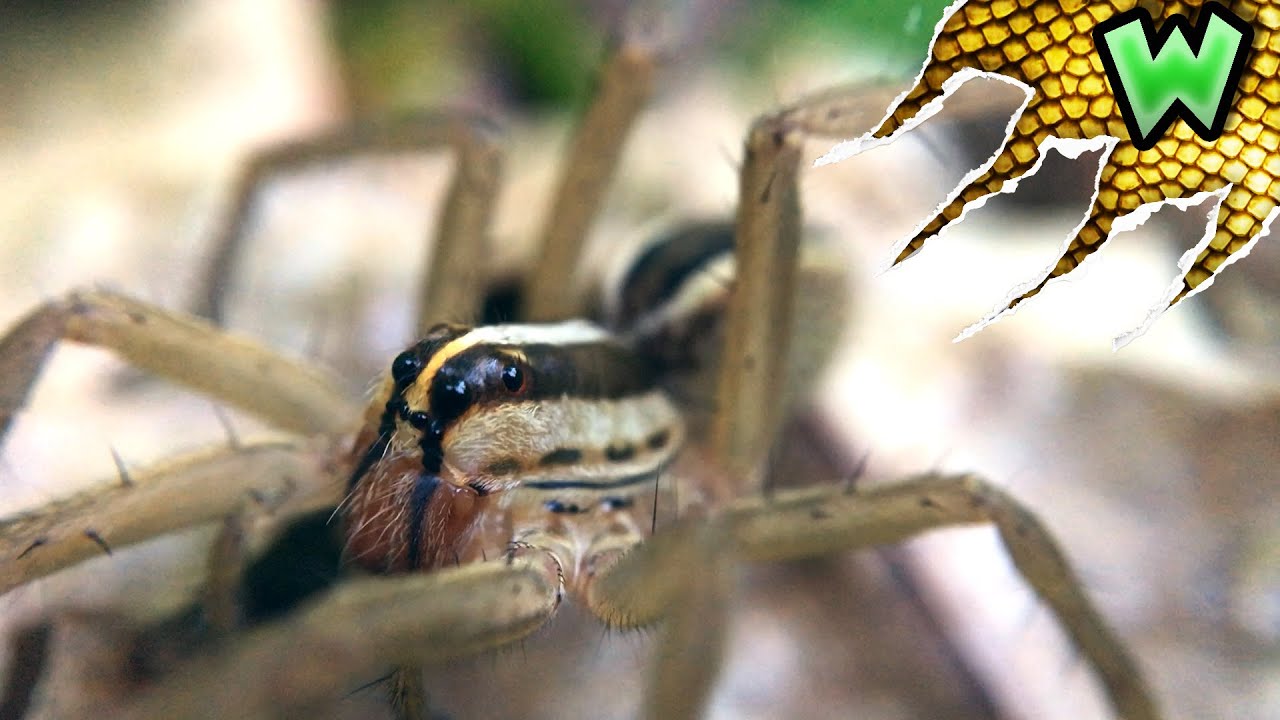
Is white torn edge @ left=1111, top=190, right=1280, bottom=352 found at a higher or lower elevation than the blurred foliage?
lower

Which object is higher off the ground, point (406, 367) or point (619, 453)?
point (406, 367)

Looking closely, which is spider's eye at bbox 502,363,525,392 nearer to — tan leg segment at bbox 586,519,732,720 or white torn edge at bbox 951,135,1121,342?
tan leg segment at bbox 586,519,732,720

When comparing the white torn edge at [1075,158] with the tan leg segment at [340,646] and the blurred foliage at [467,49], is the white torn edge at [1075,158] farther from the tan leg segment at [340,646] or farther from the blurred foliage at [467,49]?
the blurred foliage at [467,49]

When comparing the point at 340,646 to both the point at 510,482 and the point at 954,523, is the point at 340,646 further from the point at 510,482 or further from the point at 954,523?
the point at 954,523

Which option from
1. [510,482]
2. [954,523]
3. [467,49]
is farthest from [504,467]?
[467,49]

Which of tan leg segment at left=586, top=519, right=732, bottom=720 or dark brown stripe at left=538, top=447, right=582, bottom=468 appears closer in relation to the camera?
tan leg segment at left=586, top=519, right=732, bottom=720

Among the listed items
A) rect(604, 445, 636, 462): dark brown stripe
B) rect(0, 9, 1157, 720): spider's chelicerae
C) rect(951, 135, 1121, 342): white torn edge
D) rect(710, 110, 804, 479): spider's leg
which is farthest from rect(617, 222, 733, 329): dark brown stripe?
rect(951, 135, 1121, 342): white torn edge

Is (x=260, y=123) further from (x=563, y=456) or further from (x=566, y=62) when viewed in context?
(x=563, y=456)
